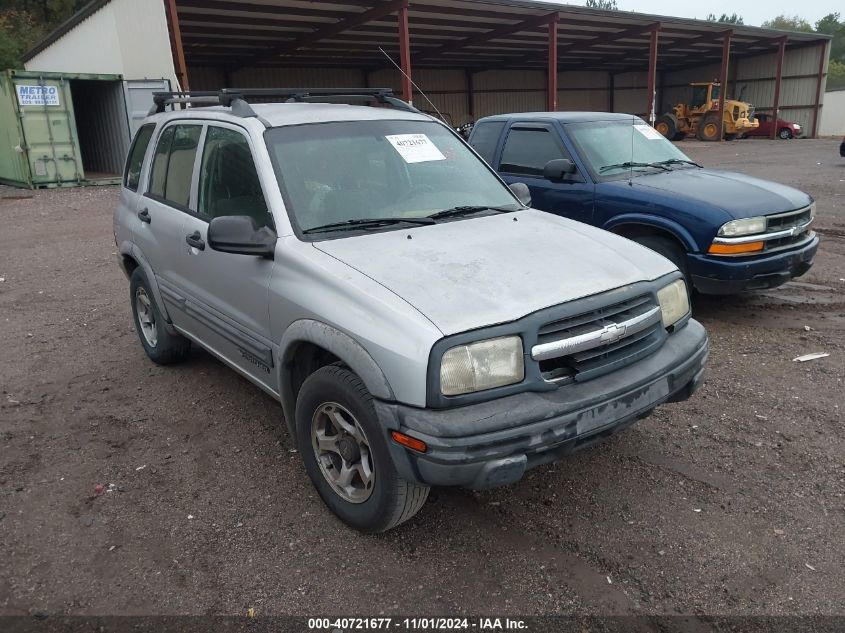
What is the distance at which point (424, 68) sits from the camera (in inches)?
1265

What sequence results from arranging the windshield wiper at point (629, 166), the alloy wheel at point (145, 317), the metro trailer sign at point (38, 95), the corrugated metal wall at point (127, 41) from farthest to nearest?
the corrugated metal wall at point (127, 41), the metro trailer sign at point (38, 95), the windshield wiper at point (629, 166), the alloy wheel at point (145, 317)

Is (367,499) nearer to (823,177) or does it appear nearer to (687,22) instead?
(823,177)

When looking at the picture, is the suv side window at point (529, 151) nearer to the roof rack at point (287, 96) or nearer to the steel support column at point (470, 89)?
the roof rack at point (287, 96)

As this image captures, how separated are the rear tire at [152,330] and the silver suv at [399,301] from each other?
0.54m

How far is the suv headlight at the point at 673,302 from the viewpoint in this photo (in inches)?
125

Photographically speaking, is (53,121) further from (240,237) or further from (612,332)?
(612,332)

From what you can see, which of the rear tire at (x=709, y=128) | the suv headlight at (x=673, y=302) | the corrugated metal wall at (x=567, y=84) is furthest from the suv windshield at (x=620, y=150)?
the rear tire at (x=709, y=128)

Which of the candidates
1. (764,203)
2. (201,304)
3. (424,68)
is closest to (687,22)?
(424,68)

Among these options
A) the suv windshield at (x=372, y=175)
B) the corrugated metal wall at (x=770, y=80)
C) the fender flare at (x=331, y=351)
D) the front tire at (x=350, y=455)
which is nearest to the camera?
the fender flare at (x=331, y=351)

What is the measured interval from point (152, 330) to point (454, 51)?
998 inches

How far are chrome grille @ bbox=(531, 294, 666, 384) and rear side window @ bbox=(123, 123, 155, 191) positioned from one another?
3605 mm

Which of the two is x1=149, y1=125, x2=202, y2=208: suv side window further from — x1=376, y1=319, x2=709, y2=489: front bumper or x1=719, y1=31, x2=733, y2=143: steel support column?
x1=719, y1=31, x2=733, y2=143: steel support column

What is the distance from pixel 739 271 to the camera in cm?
523

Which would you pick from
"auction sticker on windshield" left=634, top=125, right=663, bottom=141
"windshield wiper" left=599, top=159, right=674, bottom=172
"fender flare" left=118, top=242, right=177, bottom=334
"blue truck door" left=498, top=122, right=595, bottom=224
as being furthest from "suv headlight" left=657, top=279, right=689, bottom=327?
"auction sticker on windshield" left=634, top=125, right=663, bottom=141
